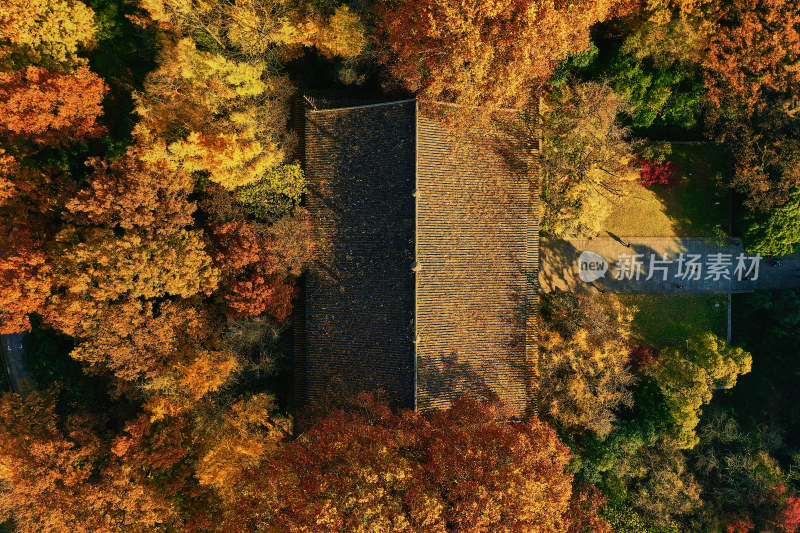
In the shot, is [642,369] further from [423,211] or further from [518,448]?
[423,211]

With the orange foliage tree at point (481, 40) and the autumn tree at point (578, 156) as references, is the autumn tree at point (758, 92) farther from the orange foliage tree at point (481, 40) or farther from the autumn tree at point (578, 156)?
the orange foliage tree at point (481, 40)

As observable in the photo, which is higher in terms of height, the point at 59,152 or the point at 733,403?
the point at 59,152

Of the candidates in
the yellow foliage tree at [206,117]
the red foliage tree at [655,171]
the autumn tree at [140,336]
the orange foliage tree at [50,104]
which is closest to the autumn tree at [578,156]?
the red foliage tree at [655,171]

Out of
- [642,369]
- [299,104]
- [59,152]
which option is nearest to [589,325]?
[642,369]

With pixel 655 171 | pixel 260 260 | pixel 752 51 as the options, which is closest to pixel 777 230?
pixel 655 171

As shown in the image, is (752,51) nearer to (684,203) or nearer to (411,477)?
(684,203)

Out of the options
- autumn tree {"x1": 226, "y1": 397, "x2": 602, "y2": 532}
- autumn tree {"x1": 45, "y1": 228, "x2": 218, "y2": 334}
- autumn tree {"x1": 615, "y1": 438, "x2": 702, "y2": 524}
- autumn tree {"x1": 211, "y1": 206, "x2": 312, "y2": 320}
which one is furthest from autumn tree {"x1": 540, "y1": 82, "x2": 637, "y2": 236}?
autumn tree {"x1": 45, "y1": 228, "x2": 218, "y2": 334}
